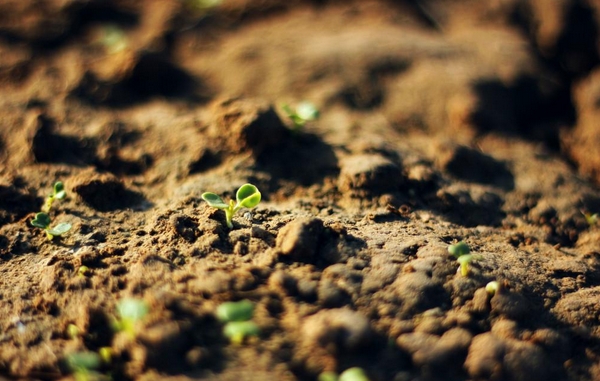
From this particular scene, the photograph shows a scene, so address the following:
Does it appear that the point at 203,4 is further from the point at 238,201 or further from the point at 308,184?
the point at 238,201

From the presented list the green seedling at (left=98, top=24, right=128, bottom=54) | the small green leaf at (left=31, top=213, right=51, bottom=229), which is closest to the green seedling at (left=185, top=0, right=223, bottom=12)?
the green seedling at (left=98, top=24, right=128, bottom=54)

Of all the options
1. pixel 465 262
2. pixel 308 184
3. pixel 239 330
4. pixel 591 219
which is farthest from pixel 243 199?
pixel 591 219

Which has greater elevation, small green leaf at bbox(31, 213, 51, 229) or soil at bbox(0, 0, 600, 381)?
soil at bbox(0, 0, 600, 381)

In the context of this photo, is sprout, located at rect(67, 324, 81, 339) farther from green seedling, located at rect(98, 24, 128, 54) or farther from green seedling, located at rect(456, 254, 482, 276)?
green seedling, located at rect(98, 24, 128, 54)

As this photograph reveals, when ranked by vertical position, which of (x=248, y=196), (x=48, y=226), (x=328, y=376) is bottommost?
(x=48, y=226)

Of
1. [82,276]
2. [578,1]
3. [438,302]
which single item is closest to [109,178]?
[82,276]
